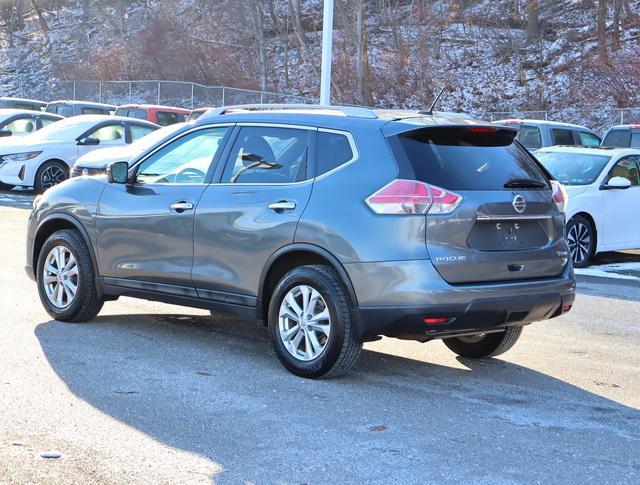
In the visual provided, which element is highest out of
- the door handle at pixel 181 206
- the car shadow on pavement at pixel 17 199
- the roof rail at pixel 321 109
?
the roof rail at pixel 321 109

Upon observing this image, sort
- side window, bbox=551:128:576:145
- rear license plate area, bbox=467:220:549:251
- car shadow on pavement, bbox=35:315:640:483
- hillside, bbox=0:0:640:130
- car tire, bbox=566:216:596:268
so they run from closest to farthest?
car shadow on pavement, bbox=35:315:640:483 → rear license plate area, bbox=467:220:549:251 → car tire, bbox=566:216:596:268 → side window, bbox=551:128:576:145 → hillside, bbox=0:0:640:130

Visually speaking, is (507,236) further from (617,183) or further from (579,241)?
(617,183)

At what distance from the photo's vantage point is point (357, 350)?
21.5ft

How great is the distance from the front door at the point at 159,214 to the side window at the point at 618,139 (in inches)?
636

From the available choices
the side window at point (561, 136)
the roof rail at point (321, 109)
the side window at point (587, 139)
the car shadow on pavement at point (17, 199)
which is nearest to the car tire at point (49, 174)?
the car shadow on pavement at point (17, 199)

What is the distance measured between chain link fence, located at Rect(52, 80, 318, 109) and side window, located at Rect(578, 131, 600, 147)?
57.3ft

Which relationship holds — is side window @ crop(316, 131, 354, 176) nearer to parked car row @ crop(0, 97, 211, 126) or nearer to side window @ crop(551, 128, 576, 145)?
side window @ crop(551, 128, 576, 145)

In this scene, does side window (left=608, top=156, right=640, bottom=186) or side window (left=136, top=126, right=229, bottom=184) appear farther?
side window (left=608, top=156, right=640, bottom=186)

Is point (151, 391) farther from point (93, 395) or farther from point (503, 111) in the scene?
point (503, 111)

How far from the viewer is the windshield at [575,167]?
14570 millimetres

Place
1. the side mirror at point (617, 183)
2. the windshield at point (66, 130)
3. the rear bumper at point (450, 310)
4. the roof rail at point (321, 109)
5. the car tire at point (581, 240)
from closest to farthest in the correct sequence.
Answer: the rear bumper at point (450, 310) < the roof rail at point (321, 109) < the car tire at point (581, 240) < the side mirror at point (617, 183) < the windshield at point (66, 130)


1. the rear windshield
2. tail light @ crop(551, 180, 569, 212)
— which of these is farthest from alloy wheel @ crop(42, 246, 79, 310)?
tail light @ crop(551, 180, 569, 212)

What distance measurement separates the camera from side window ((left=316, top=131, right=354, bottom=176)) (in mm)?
6707

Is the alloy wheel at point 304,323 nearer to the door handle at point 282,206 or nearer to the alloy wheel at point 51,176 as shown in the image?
the door handle at point 282,206
